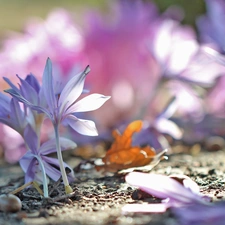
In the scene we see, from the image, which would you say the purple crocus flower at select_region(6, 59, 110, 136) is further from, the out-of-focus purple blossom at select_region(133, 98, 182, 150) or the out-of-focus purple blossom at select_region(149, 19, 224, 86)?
the out-of-focus purple blossom at select_region(149, 19, 224, 86)

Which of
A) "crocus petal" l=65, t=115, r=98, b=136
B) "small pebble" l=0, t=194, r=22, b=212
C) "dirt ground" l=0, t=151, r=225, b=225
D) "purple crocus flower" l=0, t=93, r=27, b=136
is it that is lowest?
"dirt ground" l=0, t=151, r=225, b=225

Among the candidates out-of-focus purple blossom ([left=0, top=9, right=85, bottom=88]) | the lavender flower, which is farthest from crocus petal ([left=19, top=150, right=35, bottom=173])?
out-of-focus purple blossom ([left=0, top=9, right=85, bottom=88])

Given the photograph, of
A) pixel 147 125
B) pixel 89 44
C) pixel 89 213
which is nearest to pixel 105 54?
pixel 89 44

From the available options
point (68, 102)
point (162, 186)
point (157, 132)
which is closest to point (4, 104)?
point (68, 102)

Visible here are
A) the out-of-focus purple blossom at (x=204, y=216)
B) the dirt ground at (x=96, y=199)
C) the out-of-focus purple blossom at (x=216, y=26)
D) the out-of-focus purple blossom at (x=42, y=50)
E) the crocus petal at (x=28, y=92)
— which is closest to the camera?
the out-of-focus purple blossom at (x=204, y=216)

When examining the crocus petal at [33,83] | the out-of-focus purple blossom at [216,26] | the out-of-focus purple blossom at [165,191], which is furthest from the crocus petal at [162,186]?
the out-of-focus purple blossom at [216,26]

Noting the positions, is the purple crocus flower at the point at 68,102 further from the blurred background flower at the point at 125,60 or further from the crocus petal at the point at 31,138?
the blurred background flower at the point at 125,60
